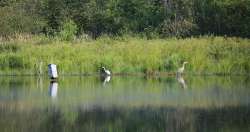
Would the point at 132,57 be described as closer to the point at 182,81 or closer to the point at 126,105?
the point at 182,81

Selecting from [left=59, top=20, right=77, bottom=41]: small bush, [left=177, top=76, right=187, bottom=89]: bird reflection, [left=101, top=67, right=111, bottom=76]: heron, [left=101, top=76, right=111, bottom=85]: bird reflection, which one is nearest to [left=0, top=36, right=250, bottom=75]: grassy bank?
[left=101, top=67, right=111, bottom=76]: heron

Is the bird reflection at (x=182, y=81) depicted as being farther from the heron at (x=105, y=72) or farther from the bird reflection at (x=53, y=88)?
the bird reflection at (x=53, y=88)

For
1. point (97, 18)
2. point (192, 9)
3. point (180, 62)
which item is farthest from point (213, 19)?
point (180, 62)

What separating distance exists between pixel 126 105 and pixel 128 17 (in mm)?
31705

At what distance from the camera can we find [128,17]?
49.6 meters

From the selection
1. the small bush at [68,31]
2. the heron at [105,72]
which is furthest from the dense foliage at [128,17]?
the heron at [105,72]

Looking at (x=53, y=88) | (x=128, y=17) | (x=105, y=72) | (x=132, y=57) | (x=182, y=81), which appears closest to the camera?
(x=53, y=88)

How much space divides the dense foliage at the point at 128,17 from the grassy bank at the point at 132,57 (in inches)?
360

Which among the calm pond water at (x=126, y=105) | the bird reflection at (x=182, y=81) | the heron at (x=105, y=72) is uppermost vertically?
the heron at (x=105, y=72)

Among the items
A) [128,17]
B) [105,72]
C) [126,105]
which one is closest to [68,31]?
[128,17]

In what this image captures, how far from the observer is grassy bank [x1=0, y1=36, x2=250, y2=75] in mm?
30062

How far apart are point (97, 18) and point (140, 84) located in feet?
83.0

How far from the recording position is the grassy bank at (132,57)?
98.6 feet

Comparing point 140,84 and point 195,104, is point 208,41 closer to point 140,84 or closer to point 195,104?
point 140,84
